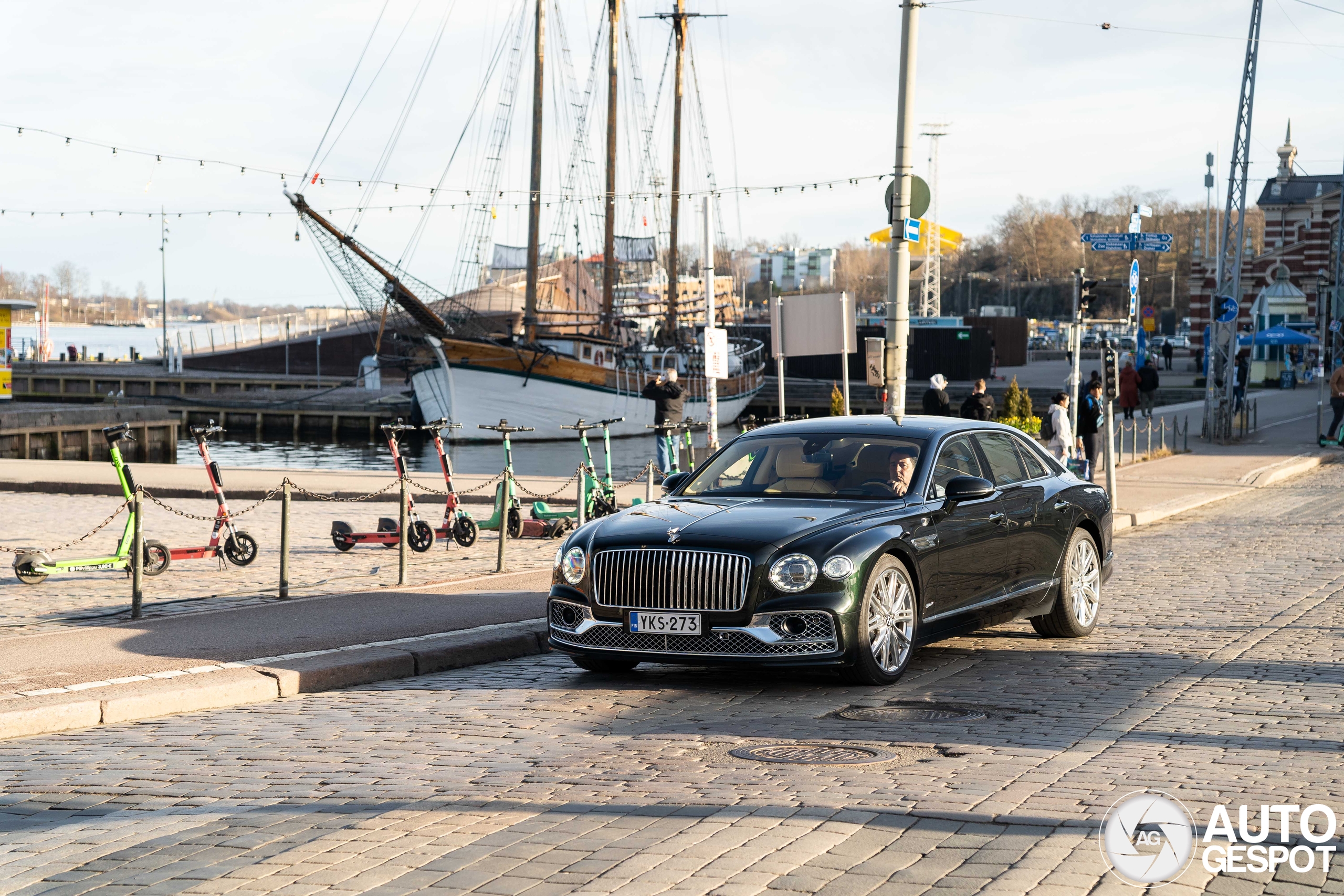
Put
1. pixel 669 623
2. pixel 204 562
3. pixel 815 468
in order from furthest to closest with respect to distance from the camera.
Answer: pixel 204 562
pixel 815 468
pixel 669 623

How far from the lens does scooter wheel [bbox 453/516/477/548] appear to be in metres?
16.3

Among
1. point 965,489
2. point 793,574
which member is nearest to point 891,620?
point 793,574

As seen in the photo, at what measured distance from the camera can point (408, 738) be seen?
7.54 m

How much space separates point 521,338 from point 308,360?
49.4 meters

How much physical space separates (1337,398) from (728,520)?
28.5 meters

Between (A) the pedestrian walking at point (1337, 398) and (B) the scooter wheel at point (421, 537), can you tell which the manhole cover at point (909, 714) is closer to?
(B) the scooter wheel at point (421, 537)

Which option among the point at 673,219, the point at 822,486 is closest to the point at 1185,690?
the point at 822,486

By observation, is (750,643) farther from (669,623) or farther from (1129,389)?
(1129,389)

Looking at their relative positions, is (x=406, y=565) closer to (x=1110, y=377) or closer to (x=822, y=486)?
(x=822, y=486)

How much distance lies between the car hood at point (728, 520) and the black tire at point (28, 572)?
6327mm

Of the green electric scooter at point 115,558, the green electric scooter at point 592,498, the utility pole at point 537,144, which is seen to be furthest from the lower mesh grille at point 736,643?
the utility pole at point 537,144

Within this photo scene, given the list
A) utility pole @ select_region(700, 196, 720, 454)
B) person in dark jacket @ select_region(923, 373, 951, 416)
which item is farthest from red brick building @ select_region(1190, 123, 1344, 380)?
utility pole @ select_region(700, 196, 720, 454)

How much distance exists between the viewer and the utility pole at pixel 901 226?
16.7 m

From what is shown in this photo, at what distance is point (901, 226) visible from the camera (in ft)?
54.9
